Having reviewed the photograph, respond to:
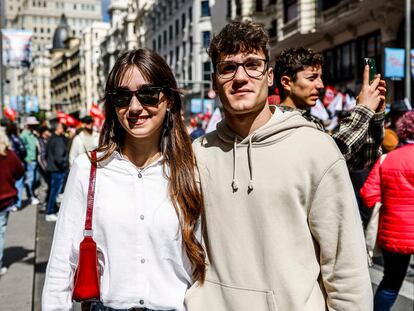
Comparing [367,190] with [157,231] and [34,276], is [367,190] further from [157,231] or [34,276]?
[34,276]

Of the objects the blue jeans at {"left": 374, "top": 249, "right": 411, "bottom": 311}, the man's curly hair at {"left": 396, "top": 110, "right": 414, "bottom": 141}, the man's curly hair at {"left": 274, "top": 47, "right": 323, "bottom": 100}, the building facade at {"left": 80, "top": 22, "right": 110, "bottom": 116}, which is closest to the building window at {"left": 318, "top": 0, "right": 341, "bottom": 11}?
the man's curly hair at {"left": 396, "top": 110, "right": 414, "bottom": 141}

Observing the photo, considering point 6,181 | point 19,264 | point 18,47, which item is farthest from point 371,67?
point 18,47

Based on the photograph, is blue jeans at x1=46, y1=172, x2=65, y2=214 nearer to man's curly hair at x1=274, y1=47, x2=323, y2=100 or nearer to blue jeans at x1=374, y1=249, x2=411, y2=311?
blue jeans at x1=374, y1=249, x2=411, y2=311

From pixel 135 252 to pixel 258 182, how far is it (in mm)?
581

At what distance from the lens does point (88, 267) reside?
7.45 ft

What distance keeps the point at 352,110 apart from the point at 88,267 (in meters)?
1.56

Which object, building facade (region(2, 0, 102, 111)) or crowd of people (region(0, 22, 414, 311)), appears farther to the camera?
building facade (region(2, 0, 102, 111))

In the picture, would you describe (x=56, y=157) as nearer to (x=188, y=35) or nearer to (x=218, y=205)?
(x=218, y=205)

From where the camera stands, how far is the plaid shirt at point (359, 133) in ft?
9.57

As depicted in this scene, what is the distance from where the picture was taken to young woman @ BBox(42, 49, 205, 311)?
231cm

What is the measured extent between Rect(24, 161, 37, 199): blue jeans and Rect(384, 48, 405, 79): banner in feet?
34.1

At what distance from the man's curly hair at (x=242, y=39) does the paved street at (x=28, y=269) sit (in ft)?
4.76

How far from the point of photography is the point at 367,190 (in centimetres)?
449

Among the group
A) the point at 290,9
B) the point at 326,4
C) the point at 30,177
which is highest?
the point at 290,9
